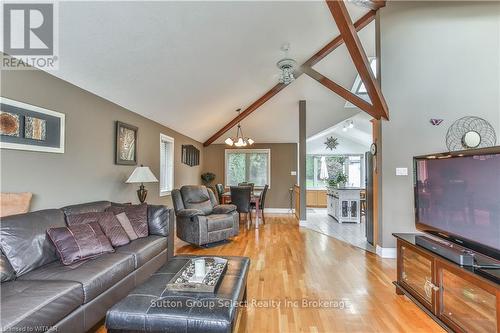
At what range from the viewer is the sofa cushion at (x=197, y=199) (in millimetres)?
4594

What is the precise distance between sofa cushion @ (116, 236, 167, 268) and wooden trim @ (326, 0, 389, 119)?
322 cm

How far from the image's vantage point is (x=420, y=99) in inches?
151

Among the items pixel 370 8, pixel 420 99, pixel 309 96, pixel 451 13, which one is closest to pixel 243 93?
pixel 309 96

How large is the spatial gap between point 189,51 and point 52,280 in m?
2.74

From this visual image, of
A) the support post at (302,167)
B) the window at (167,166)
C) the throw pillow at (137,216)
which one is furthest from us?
the support post at (302,167)

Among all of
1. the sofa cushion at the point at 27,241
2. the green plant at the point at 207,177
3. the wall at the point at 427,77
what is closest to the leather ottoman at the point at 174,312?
the sofa cushion at the point at 27,241

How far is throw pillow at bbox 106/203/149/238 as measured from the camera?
2.98 meters

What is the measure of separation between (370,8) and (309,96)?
2.53m

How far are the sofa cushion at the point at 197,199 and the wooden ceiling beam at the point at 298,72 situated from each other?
2561 mm

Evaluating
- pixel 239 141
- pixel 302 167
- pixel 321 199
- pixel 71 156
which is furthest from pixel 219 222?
pixel 321 199

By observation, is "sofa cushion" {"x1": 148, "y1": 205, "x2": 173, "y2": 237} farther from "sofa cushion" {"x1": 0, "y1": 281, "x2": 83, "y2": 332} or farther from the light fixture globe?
the light fixture globe

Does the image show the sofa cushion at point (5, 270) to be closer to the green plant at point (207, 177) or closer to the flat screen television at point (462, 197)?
the flat screen television at point (462, 197)

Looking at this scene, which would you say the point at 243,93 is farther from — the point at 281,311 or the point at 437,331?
the point at 437,331

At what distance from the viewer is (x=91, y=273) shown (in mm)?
1880
